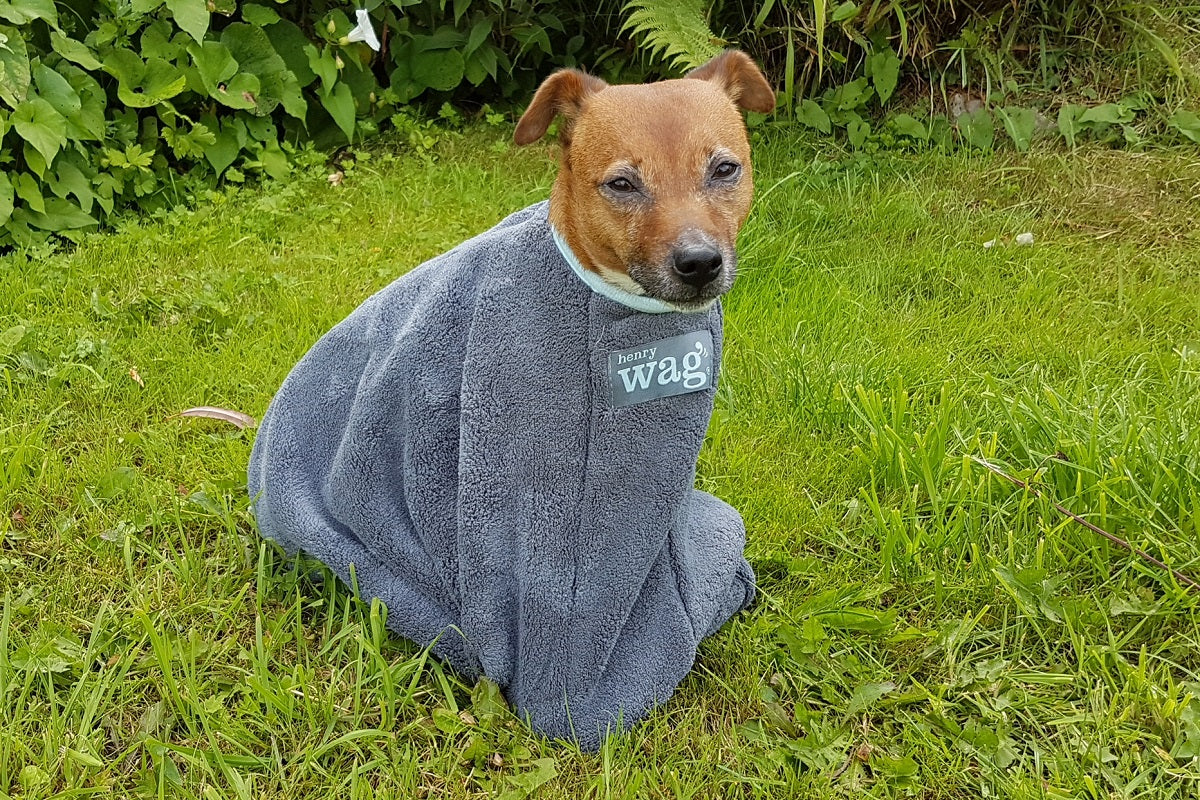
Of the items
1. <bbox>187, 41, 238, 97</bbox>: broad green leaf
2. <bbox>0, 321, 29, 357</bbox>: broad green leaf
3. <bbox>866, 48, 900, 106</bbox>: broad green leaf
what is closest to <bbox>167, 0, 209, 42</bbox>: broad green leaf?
<bbox>187, 41, 238, 97</bbox>: broad green leaf

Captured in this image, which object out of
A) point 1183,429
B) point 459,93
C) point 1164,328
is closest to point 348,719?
point 1183,429

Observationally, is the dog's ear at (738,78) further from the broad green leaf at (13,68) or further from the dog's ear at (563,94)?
the broad green leaf at (13,68)

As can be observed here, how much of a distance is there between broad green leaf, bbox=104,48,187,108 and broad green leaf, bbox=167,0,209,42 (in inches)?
8.8

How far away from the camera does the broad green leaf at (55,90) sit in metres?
3.63

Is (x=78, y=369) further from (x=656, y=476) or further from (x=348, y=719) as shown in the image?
(x=656, y=476)

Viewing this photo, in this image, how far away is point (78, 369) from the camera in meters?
3.00

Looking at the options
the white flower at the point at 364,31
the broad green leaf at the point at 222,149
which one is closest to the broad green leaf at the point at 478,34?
the white flower at the point at 364,31

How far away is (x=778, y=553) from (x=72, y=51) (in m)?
3.28

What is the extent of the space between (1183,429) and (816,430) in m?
0.90

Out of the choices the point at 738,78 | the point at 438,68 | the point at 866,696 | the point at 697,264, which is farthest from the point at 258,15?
the point at 866,696

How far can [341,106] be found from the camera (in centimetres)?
438

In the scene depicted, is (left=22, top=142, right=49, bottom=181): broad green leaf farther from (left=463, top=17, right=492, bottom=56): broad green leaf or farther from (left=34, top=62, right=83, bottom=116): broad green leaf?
(left=463, top=17, right=492, bottom=56): broad green leaf

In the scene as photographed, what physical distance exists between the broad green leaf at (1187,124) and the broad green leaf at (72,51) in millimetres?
4374

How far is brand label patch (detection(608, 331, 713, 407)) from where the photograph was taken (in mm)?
1707
